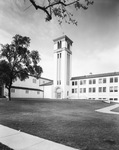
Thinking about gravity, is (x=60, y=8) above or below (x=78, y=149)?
above

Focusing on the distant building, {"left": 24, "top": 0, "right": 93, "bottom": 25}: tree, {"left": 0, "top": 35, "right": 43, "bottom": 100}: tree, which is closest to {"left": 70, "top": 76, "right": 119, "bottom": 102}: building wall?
the distant building

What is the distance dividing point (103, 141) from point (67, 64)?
43279 mm

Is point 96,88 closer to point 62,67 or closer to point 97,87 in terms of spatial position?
point 97,87

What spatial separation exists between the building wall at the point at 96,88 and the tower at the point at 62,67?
11.4 feet

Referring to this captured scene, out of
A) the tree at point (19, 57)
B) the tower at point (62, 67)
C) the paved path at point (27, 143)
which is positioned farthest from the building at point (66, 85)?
the paved path at point (27, 143)

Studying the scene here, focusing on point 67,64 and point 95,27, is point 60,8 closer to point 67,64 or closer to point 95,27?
point 95,27

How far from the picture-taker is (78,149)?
418 cm

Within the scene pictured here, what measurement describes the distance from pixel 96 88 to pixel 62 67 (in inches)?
566

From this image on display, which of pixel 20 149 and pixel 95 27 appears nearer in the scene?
pixel 20 149

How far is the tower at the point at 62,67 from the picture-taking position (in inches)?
1789

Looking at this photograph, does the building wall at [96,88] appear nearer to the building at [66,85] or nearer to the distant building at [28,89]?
the building at [66,85]

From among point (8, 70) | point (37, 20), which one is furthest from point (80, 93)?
point (37, 20)

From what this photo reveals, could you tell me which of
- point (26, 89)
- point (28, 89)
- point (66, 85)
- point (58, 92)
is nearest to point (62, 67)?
point (66, 85)

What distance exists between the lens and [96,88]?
139ft
